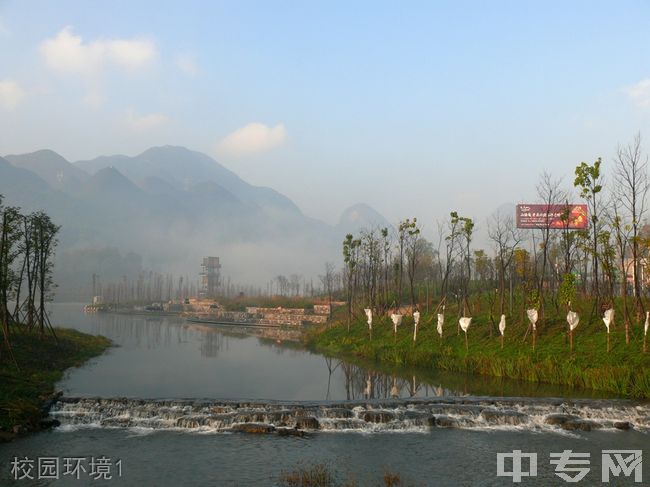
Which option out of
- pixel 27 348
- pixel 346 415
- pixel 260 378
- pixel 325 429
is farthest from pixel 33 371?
pixel 346 415

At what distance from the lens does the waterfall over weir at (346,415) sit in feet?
58.7

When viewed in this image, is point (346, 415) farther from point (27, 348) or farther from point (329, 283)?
point (329, 283)

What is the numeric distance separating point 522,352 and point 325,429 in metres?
15.1

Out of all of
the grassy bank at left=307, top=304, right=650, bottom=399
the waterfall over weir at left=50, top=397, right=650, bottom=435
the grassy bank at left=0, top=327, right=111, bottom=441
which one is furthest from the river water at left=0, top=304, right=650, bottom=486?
the grassy bank at left=307, top=304, right=650, bottom=399

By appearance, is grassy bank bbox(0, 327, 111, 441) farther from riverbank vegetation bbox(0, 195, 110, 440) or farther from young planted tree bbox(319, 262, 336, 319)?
young planted tree bbox(319, 262, 336, 319)

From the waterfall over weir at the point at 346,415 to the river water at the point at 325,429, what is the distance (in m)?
0.04

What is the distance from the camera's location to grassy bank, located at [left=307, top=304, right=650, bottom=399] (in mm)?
23266

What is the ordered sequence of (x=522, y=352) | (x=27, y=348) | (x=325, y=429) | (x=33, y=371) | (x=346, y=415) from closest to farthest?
1. (x=325, y=429)
2. (x=346, y=415)
3. (x=33, y=371)
4. (x=27, y=348)
5. (x=522, y=352)

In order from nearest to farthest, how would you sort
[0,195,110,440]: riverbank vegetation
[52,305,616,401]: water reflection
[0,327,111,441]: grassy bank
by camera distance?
[0,327,111,441]: grassy bank, [0,195,110,440]: riverbank vegetation, [52,305,616,401]: water reflection

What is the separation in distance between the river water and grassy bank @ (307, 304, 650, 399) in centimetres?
124

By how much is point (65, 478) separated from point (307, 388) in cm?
1367

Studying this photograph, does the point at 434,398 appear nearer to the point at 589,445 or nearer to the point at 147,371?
the point at 589,445

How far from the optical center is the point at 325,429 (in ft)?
58.5

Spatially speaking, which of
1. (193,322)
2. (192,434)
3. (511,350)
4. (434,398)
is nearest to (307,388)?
(434,398)
